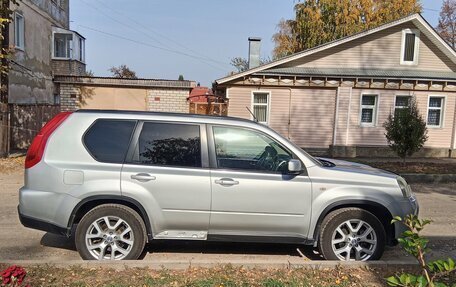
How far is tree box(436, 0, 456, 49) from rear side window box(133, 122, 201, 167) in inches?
1894

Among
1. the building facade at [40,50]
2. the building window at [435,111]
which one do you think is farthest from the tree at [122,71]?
the building window at [435,111]

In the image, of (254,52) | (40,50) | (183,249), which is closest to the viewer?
(183,249)

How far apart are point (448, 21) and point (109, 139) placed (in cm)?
5007

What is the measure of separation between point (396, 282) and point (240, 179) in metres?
1.88

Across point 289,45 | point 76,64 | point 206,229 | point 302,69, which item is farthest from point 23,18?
point 289,45

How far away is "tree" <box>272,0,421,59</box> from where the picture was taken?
31453mm

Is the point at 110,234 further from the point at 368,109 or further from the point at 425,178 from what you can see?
the point at 368,109

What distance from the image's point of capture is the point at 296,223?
430 centimetres

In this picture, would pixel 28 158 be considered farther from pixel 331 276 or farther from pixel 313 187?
pixel 331 276

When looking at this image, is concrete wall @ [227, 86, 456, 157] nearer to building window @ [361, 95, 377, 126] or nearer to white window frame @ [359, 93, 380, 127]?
white window frame @ [359, 93, 380, 127]

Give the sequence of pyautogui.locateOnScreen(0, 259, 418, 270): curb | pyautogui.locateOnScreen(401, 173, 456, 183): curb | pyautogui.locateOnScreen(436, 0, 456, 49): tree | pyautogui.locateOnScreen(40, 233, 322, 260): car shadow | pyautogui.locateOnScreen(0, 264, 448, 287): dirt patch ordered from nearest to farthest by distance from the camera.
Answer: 1. pyautogui.locateOnScreen(0, 264, 448, 287): dirt patch
2. pyautogui.locateOnScreen(0, 259, 418, 270): curb
3. pyautogui.locateOnScreen(40, 233, 322, 260): car shadow
4. pyautogui.locateOnScreen(401, 173, 456, 183): curb
5. pyautogui.locateOnScreen(436, 0, 456, 49): tree

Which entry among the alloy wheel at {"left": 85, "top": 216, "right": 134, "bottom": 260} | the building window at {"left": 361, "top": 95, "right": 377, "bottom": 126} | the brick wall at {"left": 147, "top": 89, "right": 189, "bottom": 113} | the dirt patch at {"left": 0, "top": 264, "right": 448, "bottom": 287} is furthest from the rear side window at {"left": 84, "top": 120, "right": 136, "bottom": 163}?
the building window at {"left": 361, "top": 95, "right": 377, "bottom": 126}

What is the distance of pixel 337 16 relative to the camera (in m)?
31.4

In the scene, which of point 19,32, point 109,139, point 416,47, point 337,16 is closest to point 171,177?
point 109,139
